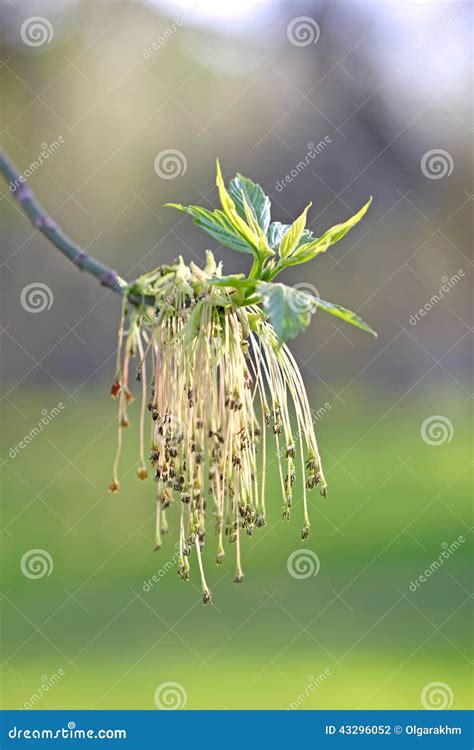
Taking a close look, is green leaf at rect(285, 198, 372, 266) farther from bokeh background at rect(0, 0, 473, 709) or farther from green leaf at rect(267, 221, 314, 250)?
bokeh background at rect(0, 0, 473, 709)

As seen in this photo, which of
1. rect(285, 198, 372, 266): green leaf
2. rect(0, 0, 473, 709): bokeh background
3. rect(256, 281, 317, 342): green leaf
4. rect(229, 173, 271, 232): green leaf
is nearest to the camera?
rect(256, 281, 317, 342): green leaf

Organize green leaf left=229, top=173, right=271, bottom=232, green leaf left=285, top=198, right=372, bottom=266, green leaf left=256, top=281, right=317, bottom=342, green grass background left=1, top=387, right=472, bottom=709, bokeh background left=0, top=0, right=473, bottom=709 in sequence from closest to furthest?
1. green leaf left=256, top=281, right=317, bottom=342
2. green leaf left=285, top=198, right=372, bottom=266
3. green leaf left=229, top=173, right=271, bottom=232
4. green grass background left=1, top=387, right=472, bottom=709
5. bokeh background left=0, top=0, right=473, bottom=709

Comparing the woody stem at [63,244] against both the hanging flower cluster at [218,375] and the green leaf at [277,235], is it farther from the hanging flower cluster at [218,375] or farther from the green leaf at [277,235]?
the green leaf at [277,235]

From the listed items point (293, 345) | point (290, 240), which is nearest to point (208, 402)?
point (290, 240)

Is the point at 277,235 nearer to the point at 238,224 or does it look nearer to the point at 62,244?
the point at 238,224

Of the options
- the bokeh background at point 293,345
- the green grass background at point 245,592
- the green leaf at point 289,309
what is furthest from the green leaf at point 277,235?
the bokeh background at point 293,345

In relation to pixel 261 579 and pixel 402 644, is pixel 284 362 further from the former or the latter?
pixel 261 579

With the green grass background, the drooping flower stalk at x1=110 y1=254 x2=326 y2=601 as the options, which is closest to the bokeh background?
the green grass background
